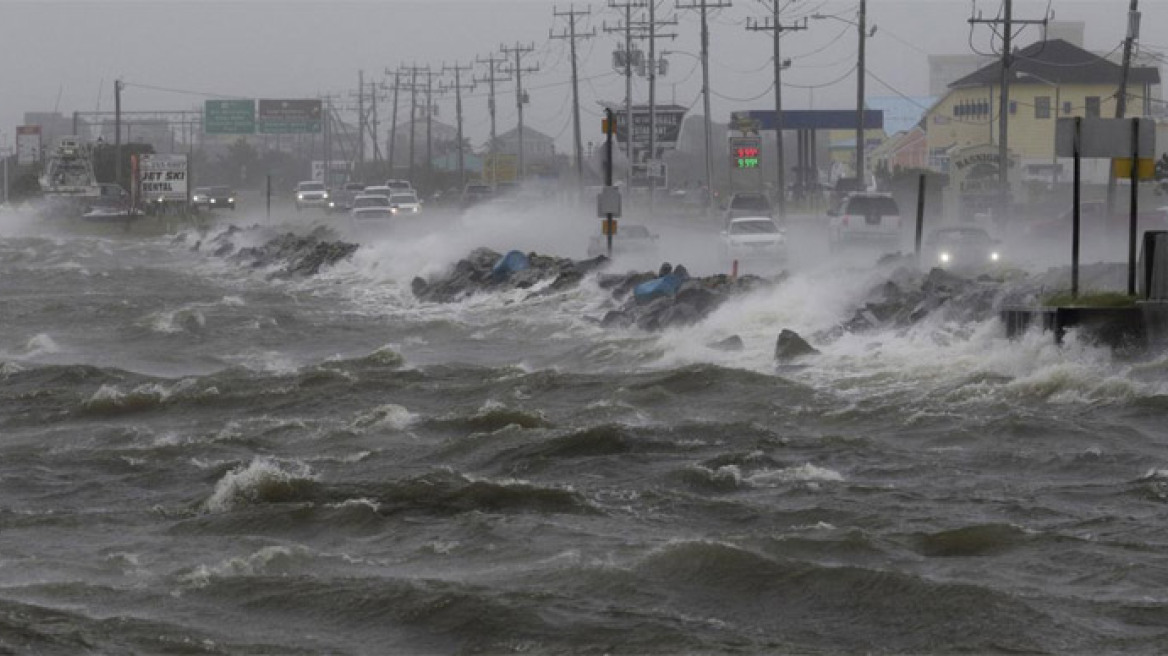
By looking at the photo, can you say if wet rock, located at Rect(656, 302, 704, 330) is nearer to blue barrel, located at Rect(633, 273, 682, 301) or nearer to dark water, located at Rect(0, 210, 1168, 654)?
dark water, located at Rect(0, 210, 1168, 654)

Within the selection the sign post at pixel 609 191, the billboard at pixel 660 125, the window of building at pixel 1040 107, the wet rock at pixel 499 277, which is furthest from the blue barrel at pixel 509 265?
the window of building at pixel 1040 107

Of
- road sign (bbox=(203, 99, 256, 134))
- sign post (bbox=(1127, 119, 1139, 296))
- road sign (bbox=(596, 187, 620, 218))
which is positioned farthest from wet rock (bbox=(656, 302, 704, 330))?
road sign (bbox=(203, 99, 256, 134))

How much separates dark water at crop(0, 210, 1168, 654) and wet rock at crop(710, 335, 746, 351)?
23 cm

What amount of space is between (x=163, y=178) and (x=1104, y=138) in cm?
8201

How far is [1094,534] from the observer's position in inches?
553

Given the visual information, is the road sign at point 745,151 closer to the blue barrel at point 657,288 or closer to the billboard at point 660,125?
the billboard at point 660,125

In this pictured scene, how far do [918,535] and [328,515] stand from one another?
4516mm

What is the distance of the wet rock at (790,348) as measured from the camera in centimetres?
2569

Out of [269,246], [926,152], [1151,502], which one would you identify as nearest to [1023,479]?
[1151,502]

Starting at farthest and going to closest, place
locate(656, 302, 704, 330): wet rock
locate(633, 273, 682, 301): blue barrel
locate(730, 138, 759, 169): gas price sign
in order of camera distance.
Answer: locate(730, 138, 759, 169): gas price sign
locate(633, 273, 682, 301): blue barrel
locate(656, 302, 704, 330): wet rock

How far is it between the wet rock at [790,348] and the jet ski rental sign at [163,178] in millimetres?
76805

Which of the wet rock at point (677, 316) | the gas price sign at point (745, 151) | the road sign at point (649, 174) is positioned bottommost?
the wet rock at point (677, 316)

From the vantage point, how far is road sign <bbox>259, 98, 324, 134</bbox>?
128 m

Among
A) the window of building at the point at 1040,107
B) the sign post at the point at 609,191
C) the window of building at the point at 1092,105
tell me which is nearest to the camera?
the sign post at the point at 609,191
